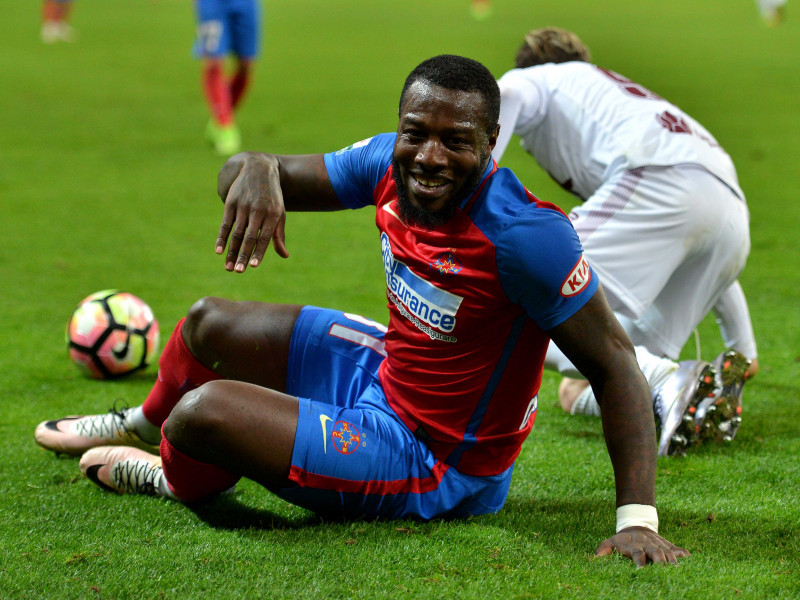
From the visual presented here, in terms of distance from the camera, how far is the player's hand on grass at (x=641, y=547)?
8.35ft

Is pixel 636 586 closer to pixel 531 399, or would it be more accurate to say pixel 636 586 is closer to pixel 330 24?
pixel 531 399

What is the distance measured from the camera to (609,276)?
4016 mm

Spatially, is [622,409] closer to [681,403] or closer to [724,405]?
[681,403]

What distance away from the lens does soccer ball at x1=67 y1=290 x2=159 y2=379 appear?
4543 mm

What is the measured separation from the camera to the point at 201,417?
267cm

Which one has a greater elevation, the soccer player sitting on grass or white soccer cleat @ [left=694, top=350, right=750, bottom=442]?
the soccer player sitting on grass

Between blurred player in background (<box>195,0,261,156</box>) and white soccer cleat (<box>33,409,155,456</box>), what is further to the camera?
blurred player in background (<box>195,0,261,156</box>)

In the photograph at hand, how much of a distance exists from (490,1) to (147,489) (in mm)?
25661

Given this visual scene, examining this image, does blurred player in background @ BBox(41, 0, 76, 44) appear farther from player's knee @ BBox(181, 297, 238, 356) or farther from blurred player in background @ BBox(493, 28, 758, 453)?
player's knee @ BBox(181, 297, 238, 356)

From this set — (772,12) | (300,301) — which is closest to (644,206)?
(300,301)

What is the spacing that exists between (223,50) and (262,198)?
27.8 ft

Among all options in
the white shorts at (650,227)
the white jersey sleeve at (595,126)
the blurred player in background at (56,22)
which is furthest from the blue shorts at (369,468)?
the blurred player in background at (56,22)

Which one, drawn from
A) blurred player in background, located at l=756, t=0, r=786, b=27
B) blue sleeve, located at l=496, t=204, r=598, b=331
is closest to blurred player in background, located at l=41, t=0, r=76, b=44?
blurred player in background, located at l=756, t=0, r=786, b=27

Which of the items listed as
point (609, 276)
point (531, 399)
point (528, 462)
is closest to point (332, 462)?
point (531, 399)
